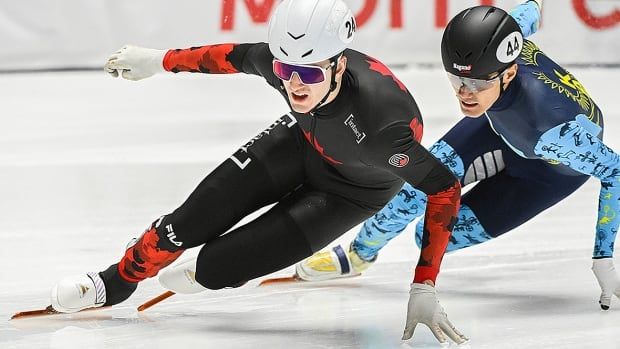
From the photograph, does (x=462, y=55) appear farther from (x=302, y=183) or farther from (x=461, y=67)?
(x=302, y=183)

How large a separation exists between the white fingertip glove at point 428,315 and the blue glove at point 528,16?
1269mm

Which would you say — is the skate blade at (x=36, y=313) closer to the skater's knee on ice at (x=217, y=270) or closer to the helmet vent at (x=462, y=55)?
A: the skater's knee on ice at (x=217, y=270)

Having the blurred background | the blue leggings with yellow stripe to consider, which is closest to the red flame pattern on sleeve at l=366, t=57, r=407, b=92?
the blue leggings with yellow stripe

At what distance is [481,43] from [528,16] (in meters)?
0.76

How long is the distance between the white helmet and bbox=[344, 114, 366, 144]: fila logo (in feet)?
0.70

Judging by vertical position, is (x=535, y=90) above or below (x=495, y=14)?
below

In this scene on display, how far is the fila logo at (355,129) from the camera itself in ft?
12.6

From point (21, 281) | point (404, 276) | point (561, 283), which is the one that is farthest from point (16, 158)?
point (561, 283)

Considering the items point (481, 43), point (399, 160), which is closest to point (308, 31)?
point (399, 160)

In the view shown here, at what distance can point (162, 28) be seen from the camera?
9.15m

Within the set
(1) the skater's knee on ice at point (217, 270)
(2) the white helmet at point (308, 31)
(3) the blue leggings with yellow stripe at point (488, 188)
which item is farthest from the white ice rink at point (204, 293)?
(2) the white helmet at point (308, 31)

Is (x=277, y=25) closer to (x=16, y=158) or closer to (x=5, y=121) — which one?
(x=16, y=158)

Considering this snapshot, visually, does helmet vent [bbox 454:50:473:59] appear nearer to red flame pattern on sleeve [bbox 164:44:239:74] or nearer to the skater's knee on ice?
red flame pattern on sleeve [bbox 164:44:239:74]

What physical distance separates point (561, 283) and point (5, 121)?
4274 millimetres
